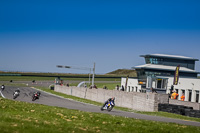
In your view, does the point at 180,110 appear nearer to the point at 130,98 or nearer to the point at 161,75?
the point at 130,98

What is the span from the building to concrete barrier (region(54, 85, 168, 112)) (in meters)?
8.86

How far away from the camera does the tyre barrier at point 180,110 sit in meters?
26.1

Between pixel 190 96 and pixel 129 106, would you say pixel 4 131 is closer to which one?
pixel 129 106

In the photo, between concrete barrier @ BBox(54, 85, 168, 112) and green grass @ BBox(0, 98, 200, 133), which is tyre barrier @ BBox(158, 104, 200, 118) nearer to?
concrete barrier @ BBox(54, 85, 168, 112)

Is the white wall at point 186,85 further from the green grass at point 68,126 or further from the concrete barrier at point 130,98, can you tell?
the green grass at point 68,126

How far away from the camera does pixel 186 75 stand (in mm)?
78562

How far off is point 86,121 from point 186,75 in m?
67.0

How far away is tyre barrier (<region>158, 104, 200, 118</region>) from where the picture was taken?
26097 millimetres

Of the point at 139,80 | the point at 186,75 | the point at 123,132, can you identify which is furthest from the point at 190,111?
the point at 186,75

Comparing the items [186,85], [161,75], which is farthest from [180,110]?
[161,75]

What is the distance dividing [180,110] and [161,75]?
45384mm

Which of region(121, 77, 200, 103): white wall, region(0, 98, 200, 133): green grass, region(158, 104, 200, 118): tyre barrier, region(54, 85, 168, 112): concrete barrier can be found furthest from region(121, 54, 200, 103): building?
region(0, 98, 200, 133): green grass

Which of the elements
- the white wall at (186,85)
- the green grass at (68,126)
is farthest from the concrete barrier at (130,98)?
the green grass at (68,126)

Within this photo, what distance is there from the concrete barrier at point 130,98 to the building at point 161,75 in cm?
886
